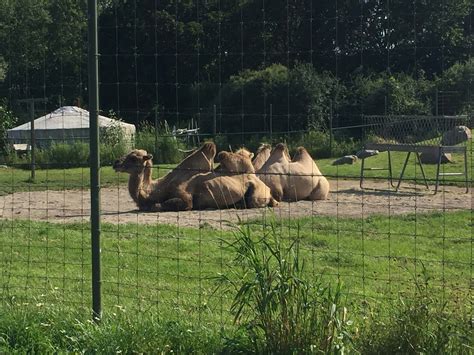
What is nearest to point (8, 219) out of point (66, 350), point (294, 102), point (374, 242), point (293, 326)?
point (294, 102)

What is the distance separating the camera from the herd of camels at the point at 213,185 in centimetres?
1567

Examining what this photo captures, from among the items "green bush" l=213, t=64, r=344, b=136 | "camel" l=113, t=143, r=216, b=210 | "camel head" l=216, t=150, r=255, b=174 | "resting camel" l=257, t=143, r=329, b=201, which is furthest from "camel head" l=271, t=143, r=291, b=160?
"green bush" l=213, t=64, r=344, b=136

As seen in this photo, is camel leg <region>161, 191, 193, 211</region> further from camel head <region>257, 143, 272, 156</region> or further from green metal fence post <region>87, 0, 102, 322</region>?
green metal fence post <region>87, 0, 102, 322</region>

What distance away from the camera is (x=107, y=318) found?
693cm

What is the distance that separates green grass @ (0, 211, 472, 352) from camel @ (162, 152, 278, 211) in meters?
2.18

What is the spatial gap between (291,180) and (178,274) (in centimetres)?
816

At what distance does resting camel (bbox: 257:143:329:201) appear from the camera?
16.6m

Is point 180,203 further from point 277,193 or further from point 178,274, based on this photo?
point 178,274

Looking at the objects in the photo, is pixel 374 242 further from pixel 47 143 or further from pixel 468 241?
pixel 47 143

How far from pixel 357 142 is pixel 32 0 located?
8.89 metres

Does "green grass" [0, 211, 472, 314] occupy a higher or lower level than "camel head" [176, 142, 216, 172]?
lower

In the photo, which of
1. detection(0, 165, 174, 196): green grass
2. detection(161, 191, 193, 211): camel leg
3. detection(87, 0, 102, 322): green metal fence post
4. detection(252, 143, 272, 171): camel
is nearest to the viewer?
detection(87, 0, 102, 322): green metal fence post

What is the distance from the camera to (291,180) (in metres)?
16.6

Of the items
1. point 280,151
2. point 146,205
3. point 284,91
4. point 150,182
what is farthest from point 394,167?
point 284,91
